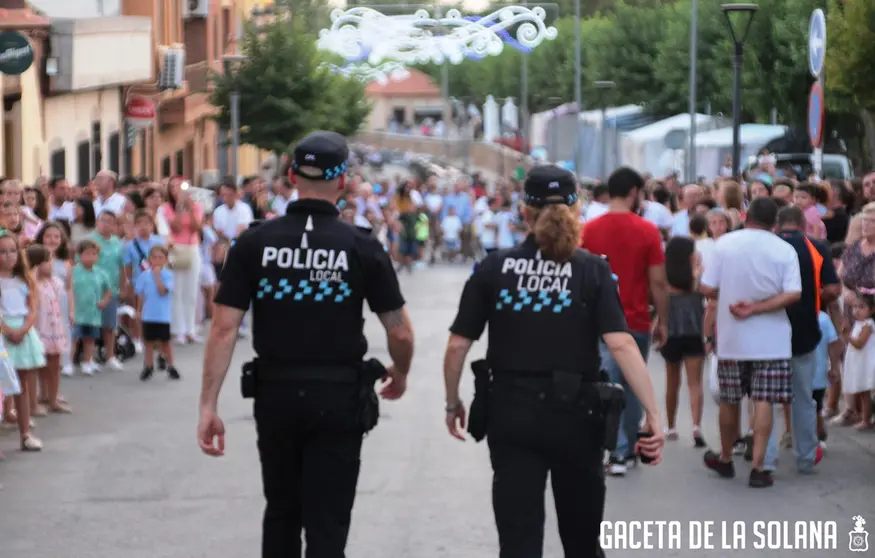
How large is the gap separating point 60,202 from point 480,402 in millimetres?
13446

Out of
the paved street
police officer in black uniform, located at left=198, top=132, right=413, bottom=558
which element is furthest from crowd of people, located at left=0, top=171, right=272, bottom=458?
police officer in black uniform, located at left=198, top=132, right=413, bottom=558

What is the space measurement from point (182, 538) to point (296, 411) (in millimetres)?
2877

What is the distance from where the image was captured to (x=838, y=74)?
23.4 metres

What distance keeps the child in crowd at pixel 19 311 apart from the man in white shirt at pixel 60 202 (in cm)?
600

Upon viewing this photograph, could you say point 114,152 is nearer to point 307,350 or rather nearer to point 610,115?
point 610,115

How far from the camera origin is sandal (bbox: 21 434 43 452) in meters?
12.4

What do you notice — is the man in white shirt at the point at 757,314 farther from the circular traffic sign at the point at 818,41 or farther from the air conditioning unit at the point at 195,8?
the air conditioning unit at the point at 195,8

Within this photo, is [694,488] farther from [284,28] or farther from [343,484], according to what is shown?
[284,28]

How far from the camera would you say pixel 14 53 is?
20.5 metres

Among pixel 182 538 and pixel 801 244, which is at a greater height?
pixel 801 244

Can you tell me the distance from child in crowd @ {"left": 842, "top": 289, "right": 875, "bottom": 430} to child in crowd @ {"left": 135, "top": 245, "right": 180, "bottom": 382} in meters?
6.38

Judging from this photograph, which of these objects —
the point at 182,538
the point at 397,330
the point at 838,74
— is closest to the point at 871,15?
the point at 838,74

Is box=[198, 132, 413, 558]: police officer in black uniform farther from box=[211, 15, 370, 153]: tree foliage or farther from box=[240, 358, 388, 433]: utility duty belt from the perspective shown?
box=[211, 15, 370, 153]: tree foliage

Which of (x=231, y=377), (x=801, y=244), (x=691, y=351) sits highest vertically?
(x=801, y=244)
